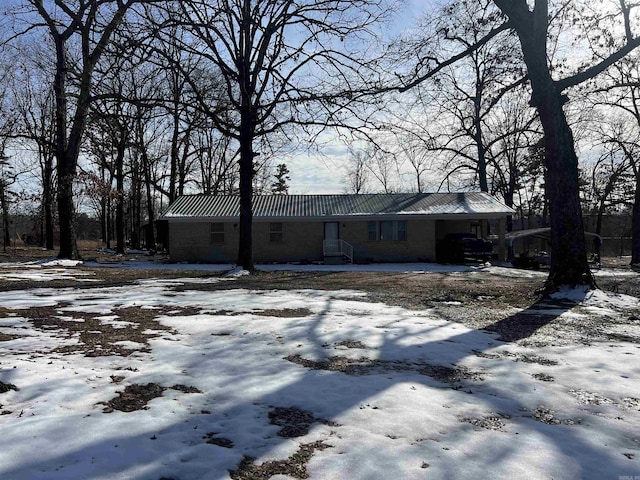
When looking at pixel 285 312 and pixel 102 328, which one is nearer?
pixel 102 328

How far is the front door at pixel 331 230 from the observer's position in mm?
24886

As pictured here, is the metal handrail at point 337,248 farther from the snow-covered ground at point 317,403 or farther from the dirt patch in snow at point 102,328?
the snow-covered ground at point 317,403

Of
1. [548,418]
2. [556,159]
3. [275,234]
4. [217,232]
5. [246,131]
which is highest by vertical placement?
[246,131]

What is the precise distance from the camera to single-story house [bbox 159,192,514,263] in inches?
951

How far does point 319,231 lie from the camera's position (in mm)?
24750

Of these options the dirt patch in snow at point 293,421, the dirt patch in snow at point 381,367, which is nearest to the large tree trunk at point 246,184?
the dirt patch in snow at point 381,367

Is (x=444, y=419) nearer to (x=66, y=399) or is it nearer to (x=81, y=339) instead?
(x=66, y=399)

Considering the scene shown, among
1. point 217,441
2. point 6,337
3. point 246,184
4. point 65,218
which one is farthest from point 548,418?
point 65,218

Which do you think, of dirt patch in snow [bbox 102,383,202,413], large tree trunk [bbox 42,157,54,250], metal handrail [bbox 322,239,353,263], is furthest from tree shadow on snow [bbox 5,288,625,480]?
large tree trunk [bbox 42,157,54,250]

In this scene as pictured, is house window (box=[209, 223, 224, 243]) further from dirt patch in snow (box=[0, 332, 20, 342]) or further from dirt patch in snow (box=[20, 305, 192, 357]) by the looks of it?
dirt patch in snow (box=[0, 332, 20, 342])

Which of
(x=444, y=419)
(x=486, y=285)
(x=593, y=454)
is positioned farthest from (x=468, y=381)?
(x=486, y=285)

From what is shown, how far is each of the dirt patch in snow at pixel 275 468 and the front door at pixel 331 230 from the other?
22042 millimetres

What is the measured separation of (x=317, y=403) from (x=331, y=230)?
2131 cm

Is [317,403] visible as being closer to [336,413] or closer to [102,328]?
[336,413]
